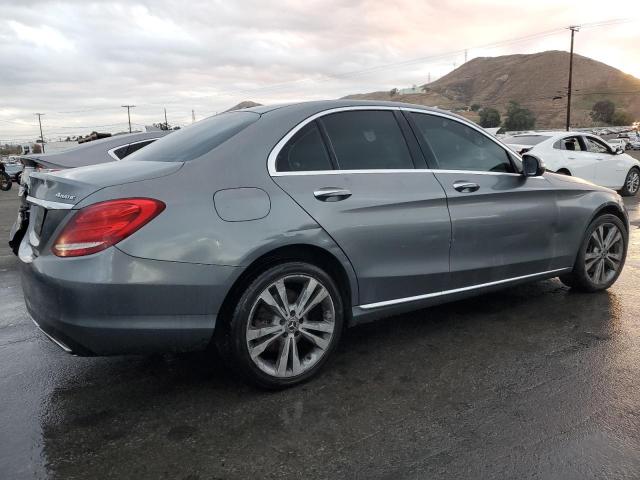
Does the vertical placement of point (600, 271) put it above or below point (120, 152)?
below

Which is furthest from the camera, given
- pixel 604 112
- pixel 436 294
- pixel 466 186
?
pixel 604 112

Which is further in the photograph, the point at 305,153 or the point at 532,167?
the point at 532,167

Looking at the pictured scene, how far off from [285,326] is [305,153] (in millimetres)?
1034

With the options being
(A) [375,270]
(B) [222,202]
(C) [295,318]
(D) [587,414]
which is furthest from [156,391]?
(D) [587,414]

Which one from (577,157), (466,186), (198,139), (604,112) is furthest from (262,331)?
(604,112)

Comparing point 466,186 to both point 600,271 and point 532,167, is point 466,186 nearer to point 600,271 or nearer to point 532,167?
point 532,167

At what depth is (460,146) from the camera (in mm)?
4004

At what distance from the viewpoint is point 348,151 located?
135 inches

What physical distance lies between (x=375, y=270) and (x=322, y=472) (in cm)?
134

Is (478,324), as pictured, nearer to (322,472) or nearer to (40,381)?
(322,472)

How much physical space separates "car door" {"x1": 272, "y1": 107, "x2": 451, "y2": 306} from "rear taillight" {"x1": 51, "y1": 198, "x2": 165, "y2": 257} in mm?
779

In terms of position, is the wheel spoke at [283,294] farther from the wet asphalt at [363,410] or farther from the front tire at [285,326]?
the wet asphalt at [363,410]

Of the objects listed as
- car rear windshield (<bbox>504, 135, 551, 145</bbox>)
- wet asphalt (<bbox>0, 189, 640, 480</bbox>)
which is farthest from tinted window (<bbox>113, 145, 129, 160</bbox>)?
car rear windshield (<bbox>504, 135, 551, 145</bbox>)

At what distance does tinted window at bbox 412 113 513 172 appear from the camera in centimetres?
386
